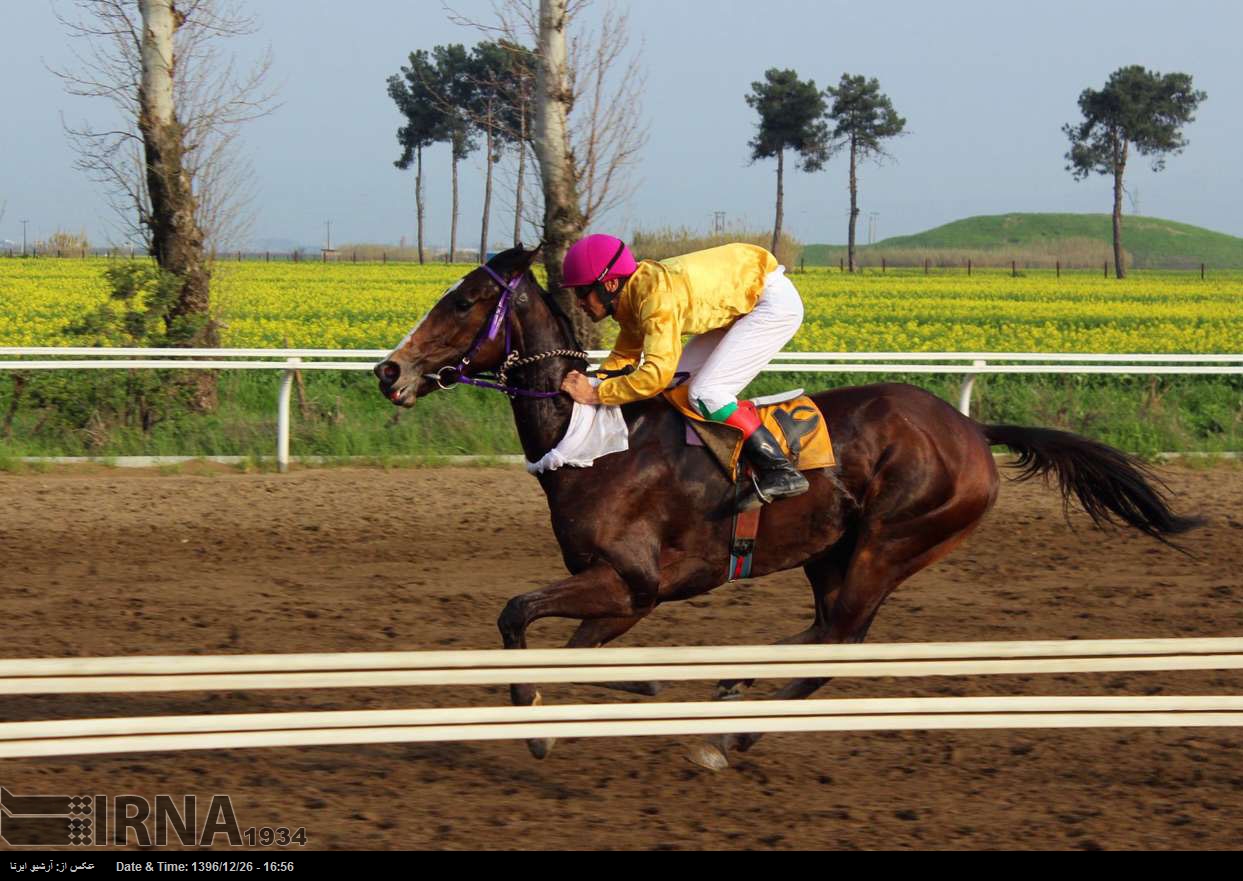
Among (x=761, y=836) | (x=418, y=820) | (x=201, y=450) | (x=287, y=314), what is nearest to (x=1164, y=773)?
(x=761, y=836)

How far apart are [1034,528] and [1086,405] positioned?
418 cm

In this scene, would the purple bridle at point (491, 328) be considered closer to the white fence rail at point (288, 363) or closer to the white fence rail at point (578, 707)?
the white fence rail at point (578, 707)

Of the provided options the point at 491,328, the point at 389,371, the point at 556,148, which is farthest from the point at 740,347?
the point at 556,148

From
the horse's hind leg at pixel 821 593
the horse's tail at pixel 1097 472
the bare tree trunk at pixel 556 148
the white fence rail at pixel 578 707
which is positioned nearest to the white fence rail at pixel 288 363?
the bare tree trunk at pixel 556 148

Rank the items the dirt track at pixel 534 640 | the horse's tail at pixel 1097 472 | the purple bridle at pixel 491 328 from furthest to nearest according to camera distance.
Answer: the horse's tail at pixel 1097 472 → the purple bridle at pixel 491 328 → the dirt track at pixel 534 640

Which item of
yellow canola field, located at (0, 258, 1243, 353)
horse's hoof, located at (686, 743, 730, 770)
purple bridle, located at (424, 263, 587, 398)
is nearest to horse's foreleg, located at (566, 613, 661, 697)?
horse's hoof, located at (686, 743, 730, 770)

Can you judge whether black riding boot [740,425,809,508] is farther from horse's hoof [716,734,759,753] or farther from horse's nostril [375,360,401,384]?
horse's nostril [375,360,401,384]

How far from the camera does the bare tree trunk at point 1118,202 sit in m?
62.4

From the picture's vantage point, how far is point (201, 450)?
34.0 feet

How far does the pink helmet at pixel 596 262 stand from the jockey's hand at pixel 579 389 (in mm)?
319

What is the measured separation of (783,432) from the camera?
4945 millimetres

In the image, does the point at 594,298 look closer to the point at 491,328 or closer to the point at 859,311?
the point at 491,328

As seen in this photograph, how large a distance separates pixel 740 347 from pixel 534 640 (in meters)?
1.82

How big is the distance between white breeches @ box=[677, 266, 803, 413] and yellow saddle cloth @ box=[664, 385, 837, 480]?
8cm
